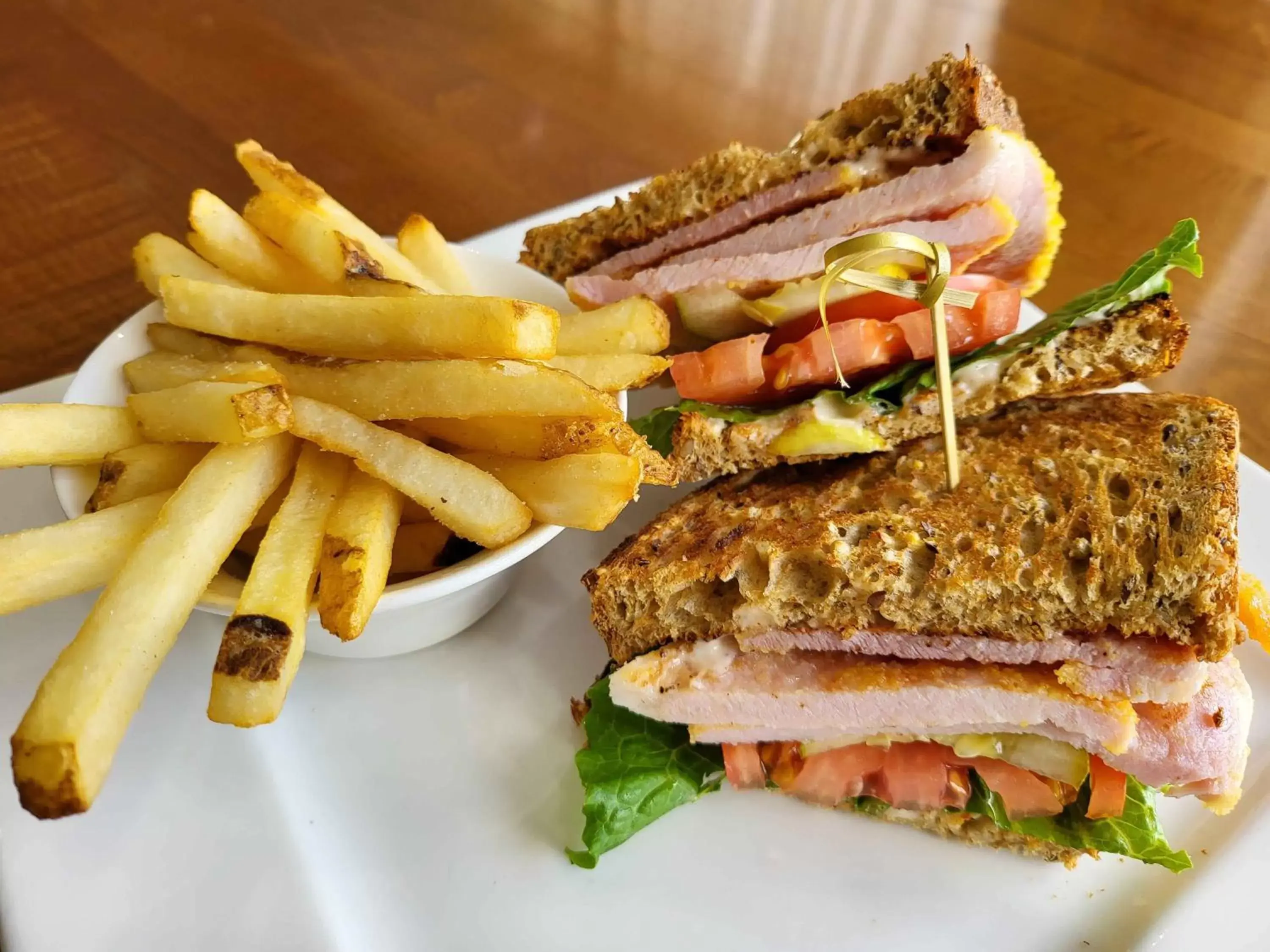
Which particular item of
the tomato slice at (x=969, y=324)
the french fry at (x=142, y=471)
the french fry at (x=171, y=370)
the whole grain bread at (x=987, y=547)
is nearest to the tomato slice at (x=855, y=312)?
the tomato slice at (x=969, y=324)

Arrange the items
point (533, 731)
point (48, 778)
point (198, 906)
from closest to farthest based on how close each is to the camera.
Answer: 1. point (48, 778)
2. point (198, 906)
3. point (533, 731)

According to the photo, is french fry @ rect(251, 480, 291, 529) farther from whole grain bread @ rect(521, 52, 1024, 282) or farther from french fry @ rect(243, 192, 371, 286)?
whole grain bread @ rect(521, 52, 1024, 282)

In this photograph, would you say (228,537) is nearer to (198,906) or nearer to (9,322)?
(198,906)

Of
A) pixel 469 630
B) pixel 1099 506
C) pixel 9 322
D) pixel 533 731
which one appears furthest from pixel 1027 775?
pixel 9 322

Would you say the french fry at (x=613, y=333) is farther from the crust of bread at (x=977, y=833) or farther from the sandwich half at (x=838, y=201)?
the crust of bread at (x=977, y=833)

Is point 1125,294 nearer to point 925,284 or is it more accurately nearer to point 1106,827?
point 925,284

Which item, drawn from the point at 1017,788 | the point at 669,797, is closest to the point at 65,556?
the point at 669,797
